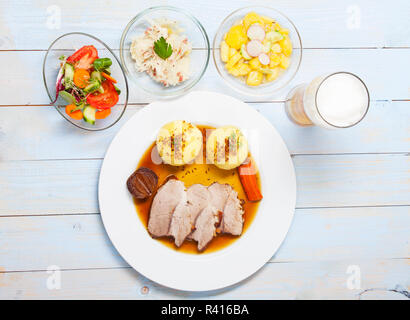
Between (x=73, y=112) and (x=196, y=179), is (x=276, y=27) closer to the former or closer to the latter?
(x=196, y=179)

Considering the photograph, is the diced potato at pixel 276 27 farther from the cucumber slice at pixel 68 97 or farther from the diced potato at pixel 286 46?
the cucumber slice at pixel 68 97

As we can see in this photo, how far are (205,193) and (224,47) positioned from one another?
759 millimetres

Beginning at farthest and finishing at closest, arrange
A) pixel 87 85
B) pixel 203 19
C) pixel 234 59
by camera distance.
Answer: pixel 203 19 → pixel 234 59 → pixel 87 85

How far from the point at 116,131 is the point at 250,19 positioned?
2.94 feet

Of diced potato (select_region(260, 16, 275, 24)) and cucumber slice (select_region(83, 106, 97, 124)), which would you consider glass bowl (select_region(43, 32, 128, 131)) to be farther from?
diced potato (select_region(260, 16, 275, 24))

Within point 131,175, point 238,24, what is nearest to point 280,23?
point 238,24

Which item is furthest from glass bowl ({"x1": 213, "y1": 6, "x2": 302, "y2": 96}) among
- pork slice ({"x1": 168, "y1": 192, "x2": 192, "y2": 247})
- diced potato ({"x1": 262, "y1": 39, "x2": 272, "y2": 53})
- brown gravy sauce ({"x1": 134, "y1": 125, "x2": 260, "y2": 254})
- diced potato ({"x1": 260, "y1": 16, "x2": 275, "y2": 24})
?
pork slice ({"x1": 168, "y1": 192, "x2": 192, "y2": 247})

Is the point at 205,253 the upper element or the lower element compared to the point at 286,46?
lower

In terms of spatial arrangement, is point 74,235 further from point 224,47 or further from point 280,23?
point 280,23

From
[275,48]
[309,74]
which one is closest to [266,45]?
[275,48]

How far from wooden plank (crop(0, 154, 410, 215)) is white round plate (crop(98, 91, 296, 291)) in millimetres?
135

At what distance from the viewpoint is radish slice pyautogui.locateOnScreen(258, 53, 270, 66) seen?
165cm

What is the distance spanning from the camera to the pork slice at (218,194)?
1.76 meters

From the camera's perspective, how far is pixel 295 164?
182 centimetres
